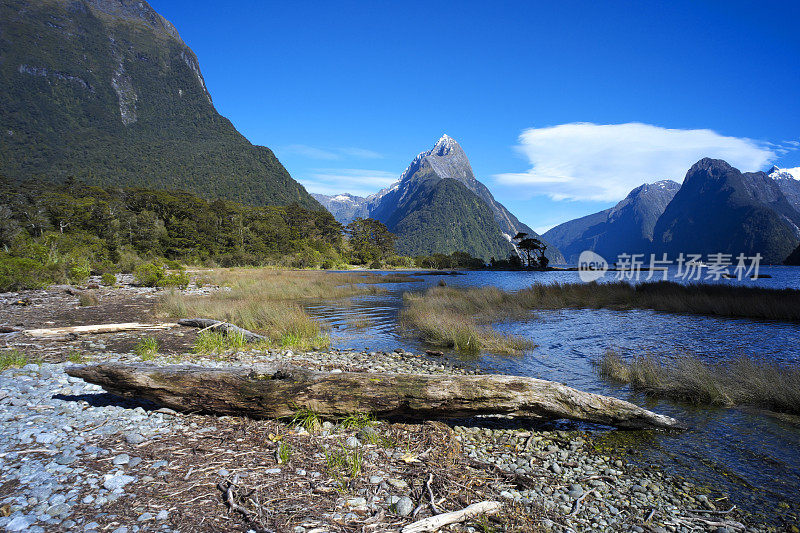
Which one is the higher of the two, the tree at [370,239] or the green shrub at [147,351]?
the tree at [370,239]

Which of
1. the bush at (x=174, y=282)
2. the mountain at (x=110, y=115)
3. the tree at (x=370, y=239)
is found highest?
the mountain at (x=110, y=115)

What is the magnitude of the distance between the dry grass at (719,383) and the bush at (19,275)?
27922 mm

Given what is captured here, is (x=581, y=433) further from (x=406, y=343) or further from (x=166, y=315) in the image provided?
(x=166, y=315)

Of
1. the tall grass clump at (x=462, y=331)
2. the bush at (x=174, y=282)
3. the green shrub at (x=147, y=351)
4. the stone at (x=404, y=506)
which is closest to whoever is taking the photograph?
the stone at (x=404, y=506)

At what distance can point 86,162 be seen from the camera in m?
105

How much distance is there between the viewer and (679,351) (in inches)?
419

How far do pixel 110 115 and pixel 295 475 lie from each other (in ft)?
612

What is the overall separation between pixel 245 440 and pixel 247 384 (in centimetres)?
76

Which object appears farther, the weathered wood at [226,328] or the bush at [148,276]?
the bush at [148,276]

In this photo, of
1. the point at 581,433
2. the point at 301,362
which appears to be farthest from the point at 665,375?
the point at 301,362

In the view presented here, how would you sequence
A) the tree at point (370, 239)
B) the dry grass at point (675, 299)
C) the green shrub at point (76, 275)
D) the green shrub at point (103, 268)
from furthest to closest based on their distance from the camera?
1. the tree at point (370, 239)
2. the green shrub at point (103, 268)
3. the green shrub at point (76, 275)
4. the dry grass at point (675, 299)

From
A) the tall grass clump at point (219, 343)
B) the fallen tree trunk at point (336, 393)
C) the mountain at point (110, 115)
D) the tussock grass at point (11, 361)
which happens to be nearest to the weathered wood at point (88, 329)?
the tall grass clump at point (219, 343)

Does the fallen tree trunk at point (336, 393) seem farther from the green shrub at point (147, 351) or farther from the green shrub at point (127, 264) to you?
the green shrub at point (127, 264)

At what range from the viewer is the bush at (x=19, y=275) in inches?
727
